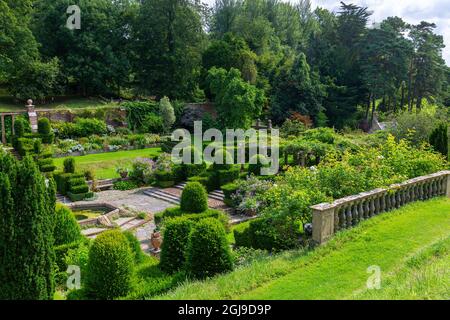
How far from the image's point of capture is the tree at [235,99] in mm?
35469

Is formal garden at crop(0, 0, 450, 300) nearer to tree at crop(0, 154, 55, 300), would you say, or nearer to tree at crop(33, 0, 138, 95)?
tree at crop(0, 154, 55, 300)

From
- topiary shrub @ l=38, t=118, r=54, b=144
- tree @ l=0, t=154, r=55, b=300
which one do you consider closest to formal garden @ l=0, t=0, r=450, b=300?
tree @ l=0, t=154, r=55, b=300

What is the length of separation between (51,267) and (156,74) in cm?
3480

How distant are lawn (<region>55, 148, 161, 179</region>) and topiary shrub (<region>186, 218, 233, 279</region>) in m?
16.2

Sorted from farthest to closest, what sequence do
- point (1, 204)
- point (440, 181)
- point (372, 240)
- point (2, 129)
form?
point (2, 129) < point (440, 181) < point (372, 240) < point (1, 204)

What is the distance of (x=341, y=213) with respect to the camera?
964cm

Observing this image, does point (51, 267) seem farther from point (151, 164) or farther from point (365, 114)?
point (365, 114)

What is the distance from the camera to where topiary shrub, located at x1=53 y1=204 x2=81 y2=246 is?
1131cm
